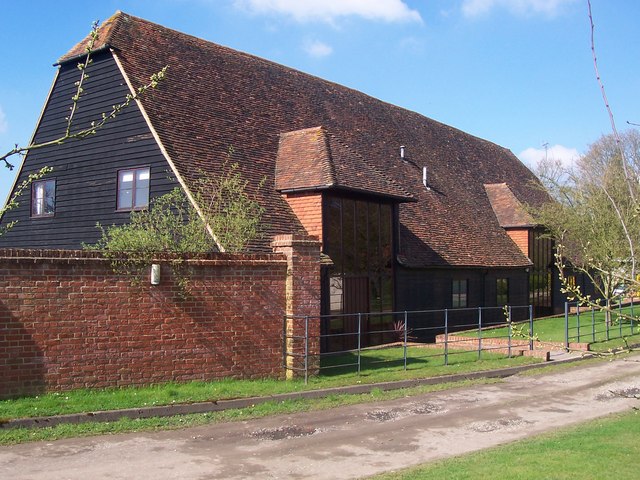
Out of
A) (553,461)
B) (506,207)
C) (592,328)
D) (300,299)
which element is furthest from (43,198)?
(506,207)

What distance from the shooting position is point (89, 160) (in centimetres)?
1845

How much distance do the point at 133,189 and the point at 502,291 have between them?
1513cm

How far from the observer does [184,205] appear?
16172 mm

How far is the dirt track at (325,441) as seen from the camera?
771 centimetres

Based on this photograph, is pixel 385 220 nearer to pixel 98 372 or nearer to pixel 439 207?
pixel 439 207

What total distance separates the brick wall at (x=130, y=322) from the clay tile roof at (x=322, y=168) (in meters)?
4.31

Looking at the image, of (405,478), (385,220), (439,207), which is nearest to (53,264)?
(405,478)

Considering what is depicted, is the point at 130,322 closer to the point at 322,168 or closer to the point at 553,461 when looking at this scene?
the point at 553,461

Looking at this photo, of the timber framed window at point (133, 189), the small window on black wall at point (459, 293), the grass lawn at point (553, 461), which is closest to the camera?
the grass lawn at point (553, 461)

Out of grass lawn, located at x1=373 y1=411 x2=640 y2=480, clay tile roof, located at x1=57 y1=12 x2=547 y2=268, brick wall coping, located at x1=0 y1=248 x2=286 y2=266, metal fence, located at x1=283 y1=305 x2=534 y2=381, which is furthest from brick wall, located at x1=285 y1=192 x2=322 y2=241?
grass lawn, located at x1=373 y1=411 x2=640 y2=480

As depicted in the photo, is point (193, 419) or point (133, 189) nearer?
point (193, 419)

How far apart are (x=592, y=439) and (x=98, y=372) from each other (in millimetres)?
7592

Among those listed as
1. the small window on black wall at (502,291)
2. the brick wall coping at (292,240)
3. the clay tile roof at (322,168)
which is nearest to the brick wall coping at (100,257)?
the brick wall coping at (292,240)

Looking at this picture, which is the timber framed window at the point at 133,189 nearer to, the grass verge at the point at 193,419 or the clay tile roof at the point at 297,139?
the clay tile roof at the point at 297,139
